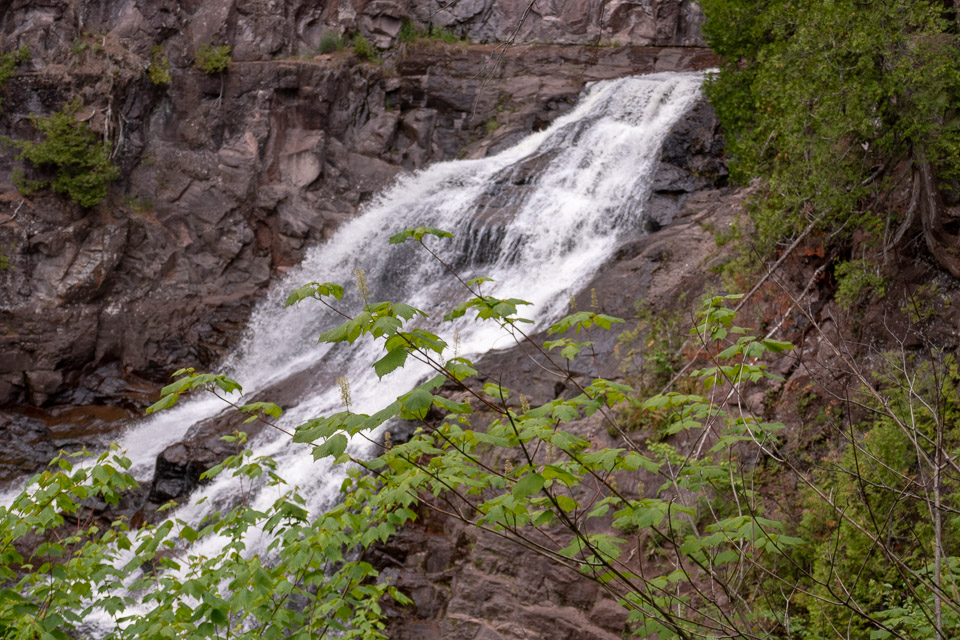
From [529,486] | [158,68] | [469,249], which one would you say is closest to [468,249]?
[469,249]

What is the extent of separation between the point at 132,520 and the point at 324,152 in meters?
9.76

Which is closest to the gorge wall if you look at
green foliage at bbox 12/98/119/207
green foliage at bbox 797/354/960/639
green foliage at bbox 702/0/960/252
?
green foliage at bbox 12/98/119/207

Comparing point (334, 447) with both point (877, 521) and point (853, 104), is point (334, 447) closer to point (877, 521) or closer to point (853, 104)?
point (877, 521)

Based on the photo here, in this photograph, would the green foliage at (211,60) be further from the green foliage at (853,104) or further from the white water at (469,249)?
the green foliage at (853,104)

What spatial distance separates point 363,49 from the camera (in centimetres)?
1888

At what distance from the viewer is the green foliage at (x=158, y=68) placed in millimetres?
16781

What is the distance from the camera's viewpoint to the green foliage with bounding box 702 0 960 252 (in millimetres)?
5957

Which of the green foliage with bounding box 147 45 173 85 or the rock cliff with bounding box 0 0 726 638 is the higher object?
the green foliage with bounding box 147 45 173 85

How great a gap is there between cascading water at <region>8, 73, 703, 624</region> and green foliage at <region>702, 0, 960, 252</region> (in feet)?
13.7

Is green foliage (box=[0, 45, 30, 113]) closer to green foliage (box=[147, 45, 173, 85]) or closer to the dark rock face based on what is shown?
the dark rock face

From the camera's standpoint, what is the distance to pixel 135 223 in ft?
52.5

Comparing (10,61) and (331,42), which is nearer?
(10,61)

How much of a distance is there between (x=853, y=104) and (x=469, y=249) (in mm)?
8010

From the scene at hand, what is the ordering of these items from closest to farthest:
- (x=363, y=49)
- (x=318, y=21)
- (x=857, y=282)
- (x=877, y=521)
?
(x=877, y=521) < (x=857, y=282) < (x=363, y=49) < (x=318, y=21)
